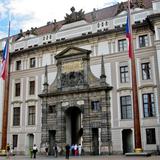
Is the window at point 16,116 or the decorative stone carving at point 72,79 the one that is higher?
the decorative stone carving at point 72,79

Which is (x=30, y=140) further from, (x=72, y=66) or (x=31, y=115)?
(x=72, y=66)

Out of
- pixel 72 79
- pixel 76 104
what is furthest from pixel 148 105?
pixel 72 79

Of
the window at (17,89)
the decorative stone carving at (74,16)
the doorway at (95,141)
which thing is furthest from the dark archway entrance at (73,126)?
the decorative stone carving at (74,16)

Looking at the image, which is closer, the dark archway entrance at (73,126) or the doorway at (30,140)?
the dark archway entrance at (73,126)

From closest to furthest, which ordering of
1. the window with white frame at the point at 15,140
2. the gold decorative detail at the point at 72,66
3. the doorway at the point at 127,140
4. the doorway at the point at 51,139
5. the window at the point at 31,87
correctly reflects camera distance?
the doorway at the point at 127,140, the gold decorative detail at the point at 72,66, the doorway at the point at 51,139, the window with white frame at the point at 15,140, the window at the point at 31,87

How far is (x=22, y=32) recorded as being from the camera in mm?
47938

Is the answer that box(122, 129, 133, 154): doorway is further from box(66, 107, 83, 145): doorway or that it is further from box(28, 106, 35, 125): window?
box(28, 106, 35, 125): window

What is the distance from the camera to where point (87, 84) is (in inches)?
1437

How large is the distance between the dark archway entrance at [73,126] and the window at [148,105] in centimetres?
986

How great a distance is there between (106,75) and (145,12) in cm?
879

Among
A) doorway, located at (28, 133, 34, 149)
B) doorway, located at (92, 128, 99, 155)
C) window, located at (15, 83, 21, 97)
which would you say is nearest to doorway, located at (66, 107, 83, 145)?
doorway, located at (92, 128, 99, 155)

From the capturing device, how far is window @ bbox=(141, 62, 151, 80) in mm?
33438

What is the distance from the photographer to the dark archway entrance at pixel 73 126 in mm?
38344

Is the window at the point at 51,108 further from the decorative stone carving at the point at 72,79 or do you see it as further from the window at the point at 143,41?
the window at the point at 143,41
